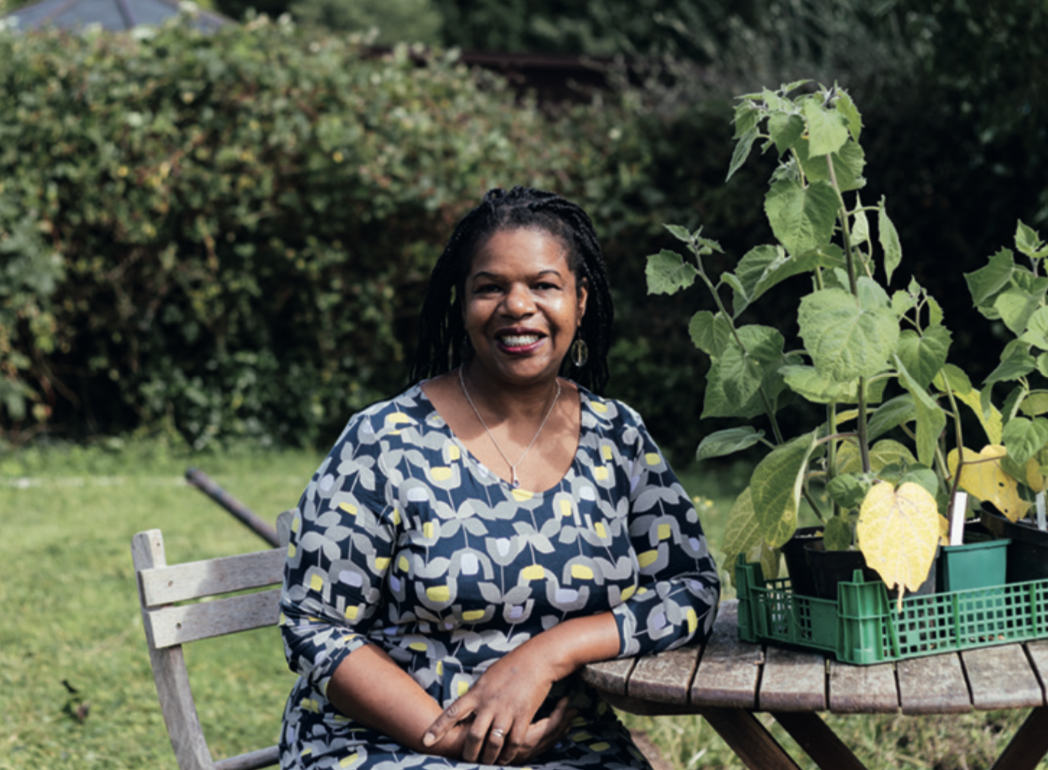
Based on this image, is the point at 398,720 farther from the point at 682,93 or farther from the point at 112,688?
the point at 682,93

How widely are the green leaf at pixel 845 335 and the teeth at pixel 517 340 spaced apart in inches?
24.8

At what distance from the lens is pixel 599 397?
98.0 inches

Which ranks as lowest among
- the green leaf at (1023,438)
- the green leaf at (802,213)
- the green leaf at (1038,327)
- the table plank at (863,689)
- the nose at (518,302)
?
the table plank at (863,689)

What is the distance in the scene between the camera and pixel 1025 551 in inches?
74.7

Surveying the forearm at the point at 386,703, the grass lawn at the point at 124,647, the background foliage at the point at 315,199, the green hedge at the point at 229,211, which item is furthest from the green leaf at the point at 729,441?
the green hedge at the point at 229,211

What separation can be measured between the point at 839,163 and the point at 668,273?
1.10 ft

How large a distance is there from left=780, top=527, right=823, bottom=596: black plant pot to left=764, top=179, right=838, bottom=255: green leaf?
482mm

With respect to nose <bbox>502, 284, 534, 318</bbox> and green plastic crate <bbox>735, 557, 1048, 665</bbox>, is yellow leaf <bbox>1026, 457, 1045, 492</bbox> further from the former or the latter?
Result: nose <bbox>502, 284, 534, 318</bbox>

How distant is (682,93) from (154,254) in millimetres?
3924

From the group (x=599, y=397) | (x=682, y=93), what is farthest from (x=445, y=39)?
(x=599, y=397)

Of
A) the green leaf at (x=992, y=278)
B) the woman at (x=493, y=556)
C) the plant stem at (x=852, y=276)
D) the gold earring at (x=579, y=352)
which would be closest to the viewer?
the plant stem at (x=852, y=276)

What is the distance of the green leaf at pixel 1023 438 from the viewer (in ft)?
5.94

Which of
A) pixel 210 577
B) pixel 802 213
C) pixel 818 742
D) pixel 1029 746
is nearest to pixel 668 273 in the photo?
pixel 802 213

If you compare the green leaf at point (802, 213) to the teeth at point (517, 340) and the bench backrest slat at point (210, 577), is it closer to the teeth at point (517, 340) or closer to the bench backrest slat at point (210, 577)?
the teeth at point (517, 340)
